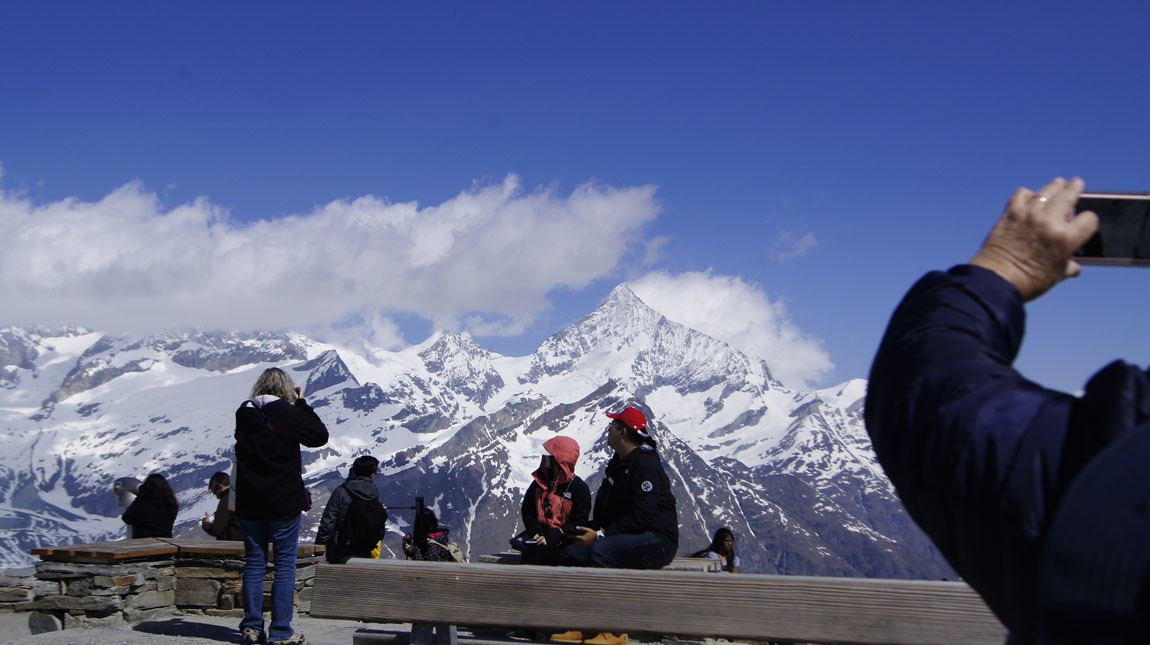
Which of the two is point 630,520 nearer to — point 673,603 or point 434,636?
point 434,636

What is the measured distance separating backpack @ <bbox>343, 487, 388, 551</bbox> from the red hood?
112 inches

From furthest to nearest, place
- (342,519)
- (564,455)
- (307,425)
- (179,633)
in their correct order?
(342,519)
(564,455)
(179,633)
(307,425)

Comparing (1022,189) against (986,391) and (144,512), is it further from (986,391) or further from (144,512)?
(144,512)

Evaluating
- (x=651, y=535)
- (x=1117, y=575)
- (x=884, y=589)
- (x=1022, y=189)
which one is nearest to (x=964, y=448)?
(x=1117, y=575)

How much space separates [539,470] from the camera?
369 inches

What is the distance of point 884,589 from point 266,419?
5.76m

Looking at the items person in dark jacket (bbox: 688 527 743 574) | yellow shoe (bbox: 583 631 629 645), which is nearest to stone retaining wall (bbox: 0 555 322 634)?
yellow shoe (bbox: 583 631 629 645)

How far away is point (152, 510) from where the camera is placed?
39.8 ft

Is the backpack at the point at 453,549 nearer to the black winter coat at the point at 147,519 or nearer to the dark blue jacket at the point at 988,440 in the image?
the black winter coat at the point at 147,519

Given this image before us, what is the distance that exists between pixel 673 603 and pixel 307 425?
511cm

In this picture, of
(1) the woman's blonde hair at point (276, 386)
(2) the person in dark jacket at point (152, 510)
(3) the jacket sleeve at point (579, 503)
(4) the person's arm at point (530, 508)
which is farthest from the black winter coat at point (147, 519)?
(3) the jacket sleeve at point (579, 503)

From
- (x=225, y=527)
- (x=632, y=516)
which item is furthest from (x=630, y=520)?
(x=225, y=527)

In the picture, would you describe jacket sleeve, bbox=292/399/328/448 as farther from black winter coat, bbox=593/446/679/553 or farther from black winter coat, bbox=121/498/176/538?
black winter coat, bbox=121/498/176/538

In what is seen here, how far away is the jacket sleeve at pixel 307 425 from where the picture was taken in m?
7.76
